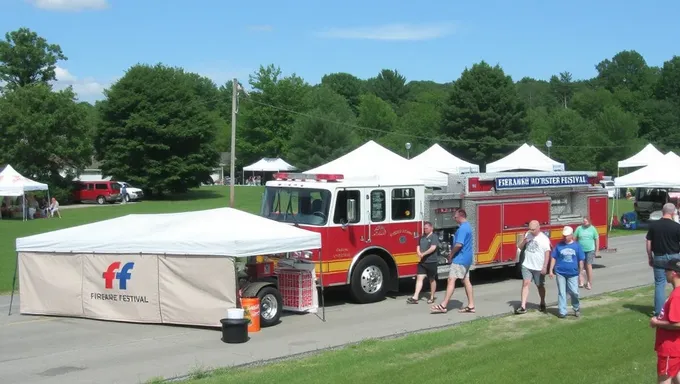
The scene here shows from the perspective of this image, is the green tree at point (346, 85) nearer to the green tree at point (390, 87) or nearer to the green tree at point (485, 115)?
the green tree at point (390, 87)

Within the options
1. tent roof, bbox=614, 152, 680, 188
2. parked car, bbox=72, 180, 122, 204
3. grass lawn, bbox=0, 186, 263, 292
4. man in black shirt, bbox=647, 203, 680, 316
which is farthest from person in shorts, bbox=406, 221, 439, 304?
parked car, bbox=72, 180, 122, 204

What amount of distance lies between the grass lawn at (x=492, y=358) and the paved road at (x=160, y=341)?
883 mm

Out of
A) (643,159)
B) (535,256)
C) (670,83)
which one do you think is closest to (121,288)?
(535,256)

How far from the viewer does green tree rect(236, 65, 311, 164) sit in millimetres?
98750

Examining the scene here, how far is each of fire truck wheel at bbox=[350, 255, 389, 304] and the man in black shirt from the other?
212 inches

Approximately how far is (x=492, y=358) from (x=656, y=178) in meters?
25.2

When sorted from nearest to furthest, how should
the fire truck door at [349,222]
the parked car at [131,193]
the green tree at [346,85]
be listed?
the fire truck door at [349,222], the parked car at [131,193], the green tree at [346,85]

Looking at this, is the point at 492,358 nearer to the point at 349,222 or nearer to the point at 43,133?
the point at 349,222

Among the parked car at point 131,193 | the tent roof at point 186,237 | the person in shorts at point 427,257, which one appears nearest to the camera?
the tent roof at point 186,237

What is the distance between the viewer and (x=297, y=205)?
1599cm

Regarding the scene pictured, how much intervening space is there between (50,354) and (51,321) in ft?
9.64

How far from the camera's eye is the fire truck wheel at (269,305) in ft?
43.6

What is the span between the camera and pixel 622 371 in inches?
361

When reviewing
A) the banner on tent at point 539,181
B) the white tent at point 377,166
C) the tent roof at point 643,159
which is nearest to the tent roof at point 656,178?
the tent roof at point 643,159
